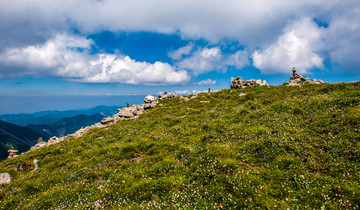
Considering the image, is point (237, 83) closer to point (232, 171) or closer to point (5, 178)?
point (232, 171)

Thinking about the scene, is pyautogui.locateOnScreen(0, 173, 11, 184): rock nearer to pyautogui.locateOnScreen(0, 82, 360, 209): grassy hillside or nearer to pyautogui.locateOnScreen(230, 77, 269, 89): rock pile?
pyautogui.locateOnScreen(0, 82, 360, 209): grassy hillside

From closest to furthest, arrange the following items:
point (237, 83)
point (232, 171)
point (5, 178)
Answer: point (232, 171) → point (5, 178) → point (237, 83)

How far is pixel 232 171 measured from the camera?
6.93m

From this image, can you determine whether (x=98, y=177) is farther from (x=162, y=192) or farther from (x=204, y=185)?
(x=204, y=185)

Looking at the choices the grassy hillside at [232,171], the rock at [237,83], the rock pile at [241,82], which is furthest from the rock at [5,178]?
the rock pile at [241,82]

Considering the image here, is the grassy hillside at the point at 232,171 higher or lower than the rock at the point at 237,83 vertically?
lower

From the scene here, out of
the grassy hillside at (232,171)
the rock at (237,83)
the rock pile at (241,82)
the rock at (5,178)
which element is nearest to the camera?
the grassy hillside at (232,171)

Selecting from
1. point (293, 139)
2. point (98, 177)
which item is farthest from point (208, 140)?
point (98, 177)

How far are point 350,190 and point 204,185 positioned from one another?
4.84 meters

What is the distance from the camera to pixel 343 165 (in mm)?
6152

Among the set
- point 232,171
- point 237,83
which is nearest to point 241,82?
point 237,83

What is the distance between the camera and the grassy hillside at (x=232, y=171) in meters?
5.59

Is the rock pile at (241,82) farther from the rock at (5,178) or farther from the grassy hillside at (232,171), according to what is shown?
the rock at (5,178)

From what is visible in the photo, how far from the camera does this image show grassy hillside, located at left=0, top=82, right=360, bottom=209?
5.59 m
